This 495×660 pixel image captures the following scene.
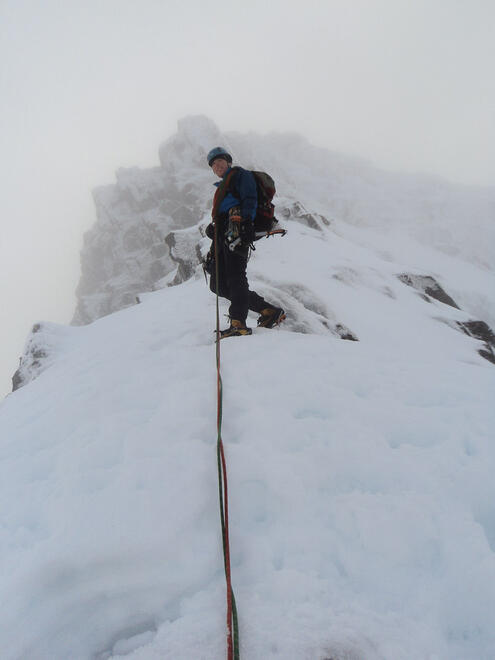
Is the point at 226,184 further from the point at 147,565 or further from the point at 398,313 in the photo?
the point at 398,313

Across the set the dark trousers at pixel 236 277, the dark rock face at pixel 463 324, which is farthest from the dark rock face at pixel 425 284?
the dark trousers at pixel 236 277

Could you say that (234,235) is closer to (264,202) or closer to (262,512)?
(264,202)

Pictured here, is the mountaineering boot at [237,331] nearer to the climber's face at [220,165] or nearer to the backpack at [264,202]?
the backpack at [264,202]

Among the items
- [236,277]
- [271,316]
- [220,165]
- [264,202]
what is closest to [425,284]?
[271,316]

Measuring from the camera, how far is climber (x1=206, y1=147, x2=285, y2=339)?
535 cm

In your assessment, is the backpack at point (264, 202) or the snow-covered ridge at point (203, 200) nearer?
the backpack at point (264, 202)

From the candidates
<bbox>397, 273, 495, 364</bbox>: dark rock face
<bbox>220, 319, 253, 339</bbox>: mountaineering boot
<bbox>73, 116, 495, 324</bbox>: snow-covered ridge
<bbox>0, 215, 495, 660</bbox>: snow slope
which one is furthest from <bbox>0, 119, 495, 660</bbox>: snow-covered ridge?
<bbox>73, 116, 495, 324</bbox>: snow-covered ridge

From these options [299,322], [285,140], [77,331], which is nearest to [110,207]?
[285,140]

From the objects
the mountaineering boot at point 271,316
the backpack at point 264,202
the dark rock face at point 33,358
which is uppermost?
the backpack at point 264,202

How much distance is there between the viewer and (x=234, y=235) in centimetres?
529

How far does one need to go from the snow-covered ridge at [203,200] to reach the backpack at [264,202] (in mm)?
67947

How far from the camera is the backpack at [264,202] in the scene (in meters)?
5.57

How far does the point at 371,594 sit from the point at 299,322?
23.2 feet

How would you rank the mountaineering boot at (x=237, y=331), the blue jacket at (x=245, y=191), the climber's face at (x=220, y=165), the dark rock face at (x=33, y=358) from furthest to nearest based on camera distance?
the dark rock face at (x=33, y=358) < the mountaineering boot at (x=237, y=331) < the climber's face at (x=220, y=165) < the blue jacket at (x=245, y=191)
